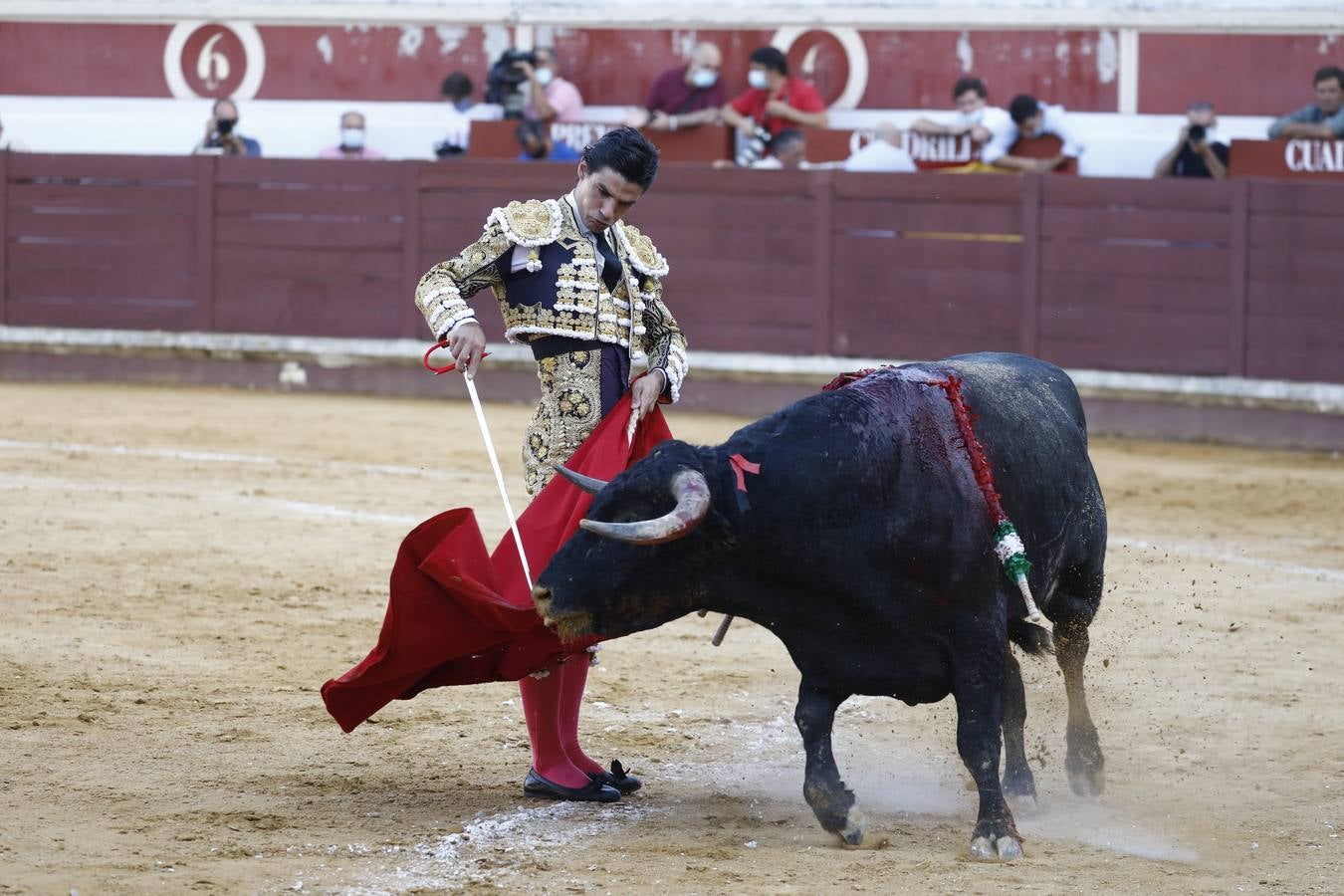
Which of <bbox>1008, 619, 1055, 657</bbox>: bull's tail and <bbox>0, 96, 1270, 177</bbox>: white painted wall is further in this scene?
<bbox>0, 96, 1270, 177</bbox>: white painted wall

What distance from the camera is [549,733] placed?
11.7 feet

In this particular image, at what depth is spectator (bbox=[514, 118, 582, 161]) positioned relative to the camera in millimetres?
9945

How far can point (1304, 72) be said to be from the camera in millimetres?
9594

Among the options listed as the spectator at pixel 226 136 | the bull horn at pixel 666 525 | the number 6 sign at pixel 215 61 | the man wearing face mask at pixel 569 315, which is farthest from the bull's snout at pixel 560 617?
the number 6 sign at pixel 215 61

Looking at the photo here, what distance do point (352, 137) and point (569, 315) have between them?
7.51 metres

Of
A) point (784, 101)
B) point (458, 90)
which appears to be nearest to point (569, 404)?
point (784, 101)

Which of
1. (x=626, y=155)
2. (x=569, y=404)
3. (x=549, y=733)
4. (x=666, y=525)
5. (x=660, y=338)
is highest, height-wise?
→ (x=626, y=155)

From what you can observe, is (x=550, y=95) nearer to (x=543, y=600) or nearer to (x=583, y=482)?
(x=583, y=482)

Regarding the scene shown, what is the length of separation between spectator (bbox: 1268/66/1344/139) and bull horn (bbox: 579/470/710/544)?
6763 mm

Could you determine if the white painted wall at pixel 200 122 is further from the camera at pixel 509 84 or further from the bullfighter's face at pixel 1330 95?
the bullfighter's face at pixel 1330 95

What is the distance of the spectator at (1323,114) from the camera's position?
892cm

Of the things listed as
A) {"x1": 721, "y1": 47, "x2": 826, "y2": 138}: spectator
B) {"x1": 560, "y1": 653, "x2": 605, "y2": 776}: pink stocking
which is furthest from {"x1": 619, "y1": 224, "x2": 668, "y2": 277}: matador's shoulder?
{"x1": 721, "y1": 47, "x2": 826, "y2": 138}: spectator

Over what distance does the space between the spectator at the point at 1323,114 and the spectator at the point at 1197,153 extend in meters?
0.30

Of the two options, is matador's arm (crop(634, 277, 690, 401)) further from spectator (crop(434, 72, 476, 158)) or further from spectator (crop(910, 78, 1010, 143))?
spectator (crop(434, 72, 476, 158))
